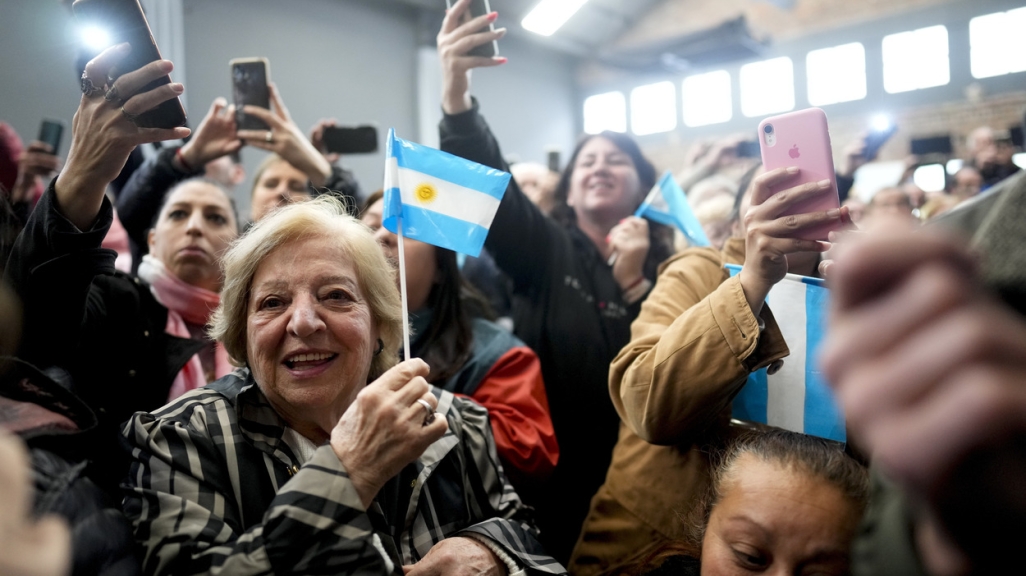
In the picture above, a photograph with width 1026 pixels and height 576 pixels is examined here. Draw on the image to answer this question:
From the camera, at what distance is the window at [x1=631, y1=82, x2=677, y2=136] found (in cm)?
1433

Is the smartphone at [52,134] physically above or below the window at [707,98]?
below

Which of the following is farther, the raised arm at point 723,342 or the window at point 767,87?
the window at point 767,87

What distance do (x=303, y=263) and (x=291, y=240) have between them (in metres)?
0.07

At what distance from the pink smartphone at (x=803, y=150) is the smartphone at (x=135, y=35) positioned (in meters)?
1.13

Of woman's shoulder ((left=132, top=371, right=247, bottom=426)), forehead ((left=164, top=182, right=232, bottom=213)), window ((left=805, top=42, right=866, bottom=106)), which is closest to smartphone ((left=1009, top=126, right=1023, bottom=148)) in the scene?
forehead ((left=164, top=182, right=232, bottom=213))

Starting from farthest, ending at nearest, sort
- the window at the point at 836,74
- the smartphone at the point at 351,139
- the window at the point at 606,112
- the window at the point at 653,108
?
the window at the point at 606,112 < the window at the point at 653,108 < the window at the point at 836,74 < the smartphone at the point at 351,139

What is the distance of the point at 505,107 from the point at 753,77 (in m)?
4.72

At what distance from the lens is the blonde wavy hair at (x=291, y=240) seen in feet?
4.99

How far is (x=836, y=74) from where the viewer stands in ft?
41.4

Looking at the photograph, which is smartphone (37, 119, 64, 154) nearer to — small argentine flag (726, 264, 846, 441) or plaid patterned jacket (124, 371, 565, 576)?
plaid patterned jacket (124, 371, 565, 576)

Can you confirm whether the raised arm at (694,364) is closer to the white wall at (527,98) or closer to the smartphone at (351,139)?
the smartphone at (351,139)

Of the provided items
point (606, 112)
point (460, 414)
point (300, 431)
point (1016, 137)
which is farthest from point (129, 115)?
point (606, 112)

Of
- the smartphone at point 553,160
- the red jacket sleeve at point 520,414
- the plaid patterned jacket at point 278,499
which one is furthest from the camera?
the smartphone at point 553,160

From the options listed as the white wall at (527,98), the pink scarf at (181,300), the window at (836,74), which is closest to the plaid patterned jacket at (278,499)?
the pink scarf at (181,300)
